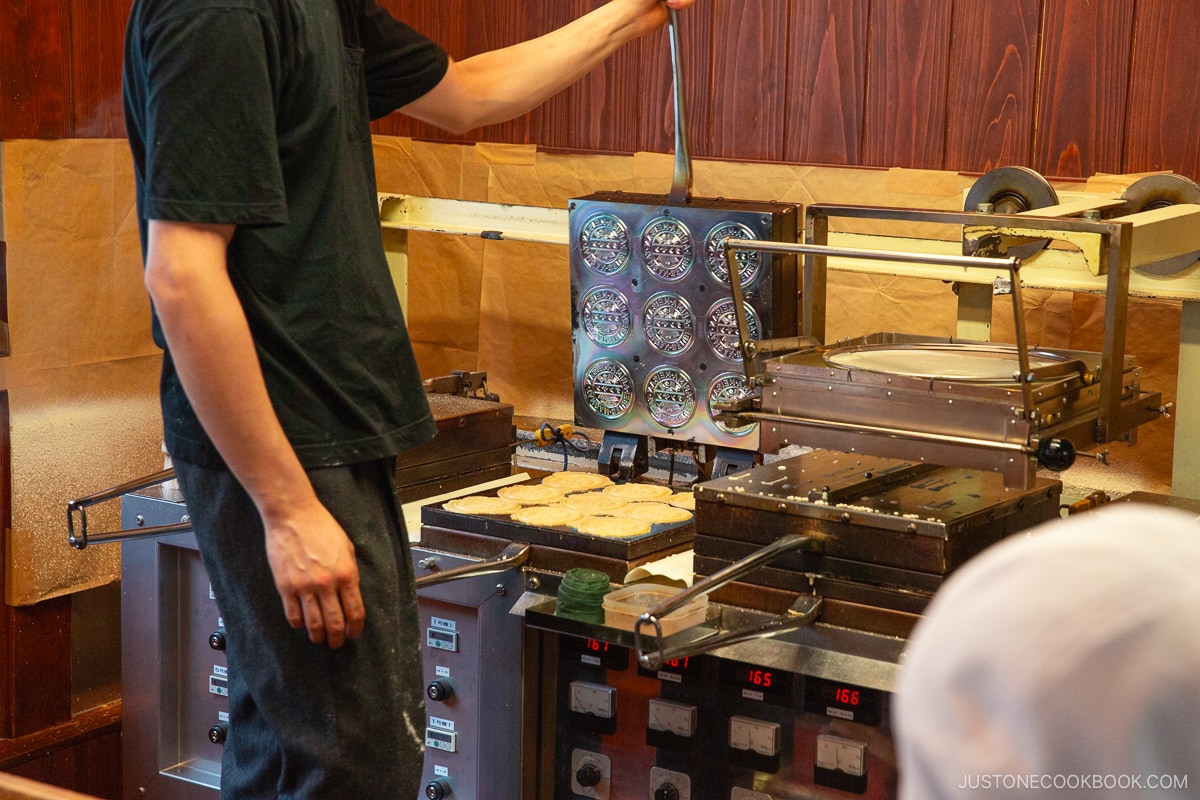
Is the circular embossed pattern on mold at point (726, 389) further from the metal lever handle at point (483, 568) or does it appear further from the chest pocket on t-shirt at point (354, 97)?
the chest pocket on t-shirt at point (354, 97)

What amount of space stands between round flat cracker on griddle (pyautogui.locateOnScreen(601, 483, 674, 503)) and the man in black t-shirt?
886 mm

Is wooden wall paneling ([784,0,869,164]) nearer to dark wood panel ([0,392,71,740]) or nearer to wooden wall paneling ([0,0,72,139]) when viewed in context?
wooden wall paneling ([0,0,72,139])

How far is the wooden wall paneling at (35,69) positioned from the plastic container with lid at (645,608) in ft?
5.53

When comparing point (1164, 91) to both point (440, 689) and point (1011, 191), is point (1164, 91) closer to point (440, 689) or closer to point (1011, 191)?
point (1011, 191)

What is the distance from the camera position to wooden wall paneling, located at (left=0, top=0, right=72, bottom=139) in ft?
9.21

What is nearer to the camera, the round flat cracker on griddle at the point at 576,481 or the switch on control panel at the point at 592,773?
the switch on control panel at the point at 592,773

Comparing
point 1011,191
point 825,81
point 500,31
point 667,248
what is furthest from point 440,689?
point 500,31

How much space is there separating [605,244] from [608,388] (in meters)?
0.25

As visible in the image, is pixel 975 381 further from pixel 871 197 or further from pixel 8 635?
pixel 8 635

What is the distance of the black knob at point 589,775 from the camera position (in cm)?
209

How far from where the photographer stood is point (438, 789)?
222cm

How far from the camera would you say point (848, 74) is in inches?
111

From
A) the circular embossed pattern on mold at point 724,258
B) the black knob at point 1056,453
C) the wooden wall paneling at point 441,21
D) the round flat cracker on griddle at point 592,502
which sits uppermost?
the wooden wall paneling at point 441,21

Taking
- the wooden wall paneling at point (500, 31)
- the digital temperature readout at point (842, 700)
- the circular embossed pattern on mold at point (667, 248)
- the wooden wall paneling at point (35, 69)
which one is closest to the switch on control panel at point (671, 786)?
the digital temperature readout at point (842, 700)
